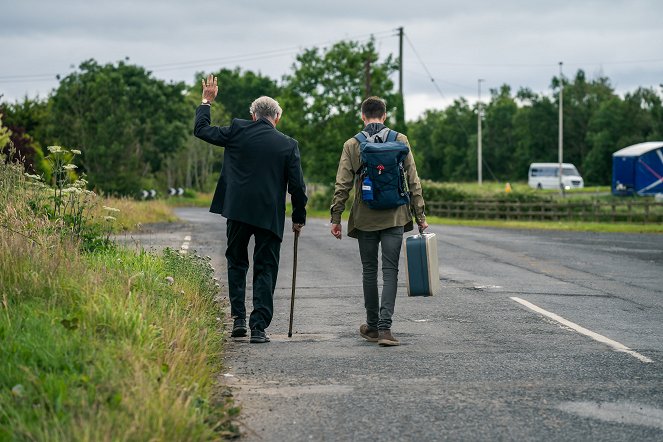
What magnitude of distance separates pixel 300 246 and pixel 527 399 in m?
16.6

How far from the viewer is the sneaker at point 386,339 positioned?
332 inches

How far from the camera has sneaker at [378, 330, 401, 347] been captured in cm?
844

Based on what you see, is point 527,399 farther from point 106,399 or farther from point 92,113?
point 92,113

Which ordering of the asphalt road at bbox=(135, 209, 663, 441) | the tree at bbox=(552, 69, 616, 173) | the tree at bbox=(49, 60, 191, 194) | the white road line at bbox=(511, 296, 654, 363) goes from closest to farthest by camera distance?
1. the asphalt road at bbox=(135, 209, 663, 441)
2. the white road line at bbox=(511, 296, 654, 363)
3. the tree at bbox=(49, 60, 191, 194)
4. the tree at bbox=(552, 69, 616, 173)

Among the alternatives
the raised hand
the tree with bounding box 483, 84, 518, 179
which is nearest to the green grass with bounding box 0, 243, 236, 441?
the raised hand

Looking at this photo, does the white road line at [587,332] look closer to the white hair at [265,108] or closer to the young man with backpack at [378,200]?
the young man with backpack at [378,200]

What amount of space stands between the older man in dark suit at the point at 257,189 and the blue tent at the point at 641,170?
51.8 meters

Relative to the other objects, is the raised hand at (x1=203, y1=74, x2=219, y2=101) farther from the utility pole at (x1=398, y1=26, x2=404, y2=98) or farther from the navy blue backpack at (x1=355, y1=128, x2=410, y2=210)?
the utility pole at (x1=398, y1=26, x2=404, y2=98)

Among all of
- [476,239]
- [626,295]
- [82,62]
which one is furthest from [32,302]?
[82,62]

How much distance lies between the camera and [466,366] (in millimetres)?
7496

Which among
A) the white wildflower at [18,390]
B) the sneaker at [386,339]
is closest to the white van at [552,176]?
the sneaker at [386,339]

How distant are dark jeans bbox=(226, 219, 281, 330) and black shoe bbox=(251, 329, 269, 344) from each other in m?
0.05

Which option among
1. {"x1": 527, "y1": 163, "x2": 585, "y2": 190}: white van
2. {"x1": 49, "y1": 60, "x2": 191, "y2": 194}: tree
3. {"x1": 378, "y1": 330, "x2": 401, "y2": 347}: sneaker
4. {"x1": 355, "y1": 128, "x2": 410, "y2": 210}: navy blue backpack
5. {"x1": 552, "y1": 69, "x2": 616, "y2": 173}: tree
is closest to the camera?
{"x1": 378, "y1": 330, "x2": 401, "y2": 347}: sneaker

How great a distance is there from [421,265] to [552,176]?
77.2 meters
